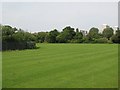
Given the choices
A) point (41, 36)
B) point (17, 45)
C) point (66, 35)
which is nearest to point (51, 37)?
point (41, 36)

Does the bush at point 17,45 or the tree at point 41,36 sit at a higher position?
the tree at point 41,36

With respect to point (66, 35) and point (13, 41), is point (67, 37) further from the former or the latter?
point (13, 41)

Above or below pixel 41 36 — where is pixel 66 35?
above

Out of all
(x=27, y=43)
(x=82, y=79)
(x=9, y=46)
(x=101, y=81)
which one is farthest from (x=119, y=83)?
(x=27, y=43)

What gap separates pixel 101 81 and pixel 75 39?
8587 centimetres

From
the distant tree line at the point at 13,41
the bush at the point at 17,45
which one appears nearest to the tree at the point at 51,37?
the distant tree line at the point at 13,41

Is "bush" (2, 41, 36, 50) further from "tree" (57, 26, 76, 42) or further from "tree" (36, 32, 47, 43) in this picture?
"tree" (36, 32, 47, 43)

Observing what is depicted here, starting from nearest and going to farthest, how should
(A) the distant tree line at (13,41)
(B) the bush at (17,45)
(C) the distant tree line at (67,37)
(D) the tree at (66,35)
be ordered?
(B) the bush at (17,45), (A) the distant tree line at (13,41), (C) the distant tree line at (67,37), (D) the tree at (66,35)

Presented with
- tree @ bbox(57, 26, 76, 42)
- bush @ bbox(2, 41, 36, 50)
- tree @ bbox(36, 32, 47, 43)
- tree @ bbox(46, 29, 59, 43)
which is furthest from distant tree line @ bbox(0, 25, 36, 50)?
tree @ bbox(36, 32, 47, 43)

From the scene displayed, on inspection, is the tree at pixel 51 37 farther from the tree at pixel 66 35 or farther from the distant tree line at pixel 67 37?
the tree at pixel 66 35

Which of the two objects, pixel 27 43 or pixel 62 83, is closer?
pixel 62 83

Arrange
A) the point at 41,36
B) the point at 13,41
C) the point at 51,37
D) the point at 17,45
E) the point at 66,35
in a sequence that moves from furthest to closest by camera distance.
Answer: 1. the point at 66,35
2. the point at 41,36
3. the point at 51,37
4. the point at 13,41
5. the point at 17,45

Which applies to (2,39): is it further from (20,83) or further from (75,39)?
(75,39)

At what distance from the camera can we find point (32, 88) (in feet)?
37.8
